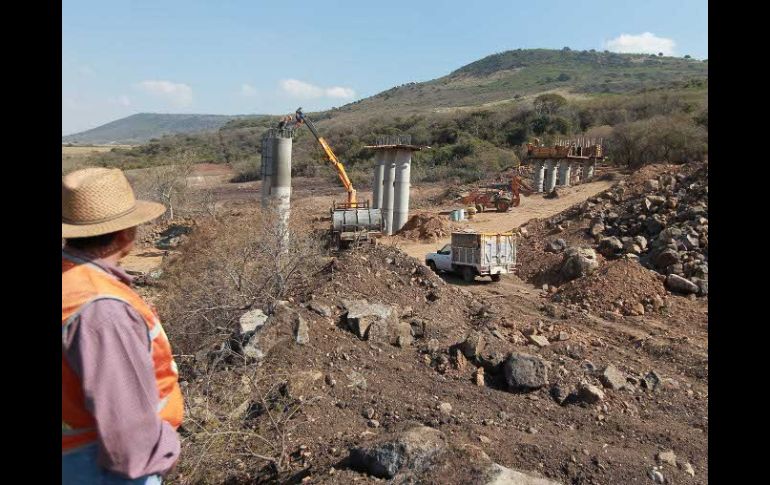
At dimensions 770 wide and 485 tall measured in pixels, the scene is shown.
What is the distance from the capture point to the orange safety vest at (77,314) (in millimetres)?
1868

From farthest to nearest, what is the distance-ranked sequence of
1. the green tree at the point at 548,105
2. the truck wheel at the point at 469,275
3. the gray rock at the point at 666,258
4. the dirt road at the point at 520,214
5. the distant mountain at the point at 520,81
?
the distant mountain at the point at 520,81 → the green tree at the point at 548,105 → the dirt road at the point at 520,214 → the truck wheel at the point at 469,275 → the gray rock at the point at 666,258

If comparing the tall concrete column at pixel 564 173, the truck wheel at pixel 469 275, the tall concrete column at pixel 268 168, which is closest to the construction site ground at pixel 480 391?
the truck wheel at pixel 469 275

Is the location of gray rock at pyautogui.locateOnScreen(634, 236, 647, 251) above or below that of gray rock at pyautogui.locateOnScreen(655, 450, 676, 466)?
above

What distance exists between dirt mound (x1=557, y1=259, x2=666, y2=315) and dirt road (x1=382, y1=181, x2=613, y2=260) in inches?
296

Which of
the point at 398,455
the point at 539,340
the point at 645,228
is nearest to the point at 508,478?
the point at 398,455

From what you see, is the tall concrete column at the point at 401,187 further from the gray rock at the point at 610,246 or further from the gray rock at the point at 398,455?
the gray rock at the point at 398,455

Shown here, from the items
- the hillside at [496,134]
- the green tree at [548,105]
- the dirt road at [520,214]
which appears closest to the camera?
the dirt road at [520,214]

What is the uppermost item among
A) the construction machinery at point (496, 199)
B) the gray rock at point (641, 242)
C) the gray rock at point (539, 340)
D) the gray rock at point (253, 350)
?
the construction machinery at point (496, 199)

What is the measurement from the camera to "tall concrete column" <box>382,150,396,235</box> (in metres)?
24.1

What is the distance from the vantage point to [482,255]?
1581 cm

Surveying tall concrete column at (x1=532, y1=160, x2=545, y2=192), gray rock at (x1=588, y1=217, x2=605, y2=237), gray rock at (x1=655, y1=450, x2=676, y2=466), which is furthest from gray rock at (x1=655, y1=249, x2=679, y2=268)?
tall concrete column at (x1=532, y1=160, x2=545, y2=192)

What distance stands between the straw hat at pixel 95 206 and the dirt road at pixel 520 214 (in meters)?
18.5

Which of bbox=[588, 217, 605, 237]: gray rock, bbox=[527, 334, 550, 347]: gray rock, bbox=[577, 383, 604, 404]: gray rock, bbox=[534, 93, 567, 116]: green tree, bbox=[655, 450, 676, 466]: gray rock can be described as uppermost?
bbox=[534, 93, 567, 116]: green tree

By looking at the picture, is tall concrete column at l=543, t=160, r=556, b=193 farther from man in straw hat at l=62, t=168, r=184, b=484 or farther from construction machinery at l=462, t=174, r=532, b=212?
man in straw hat at l=62, t=168, r=184, b=484
